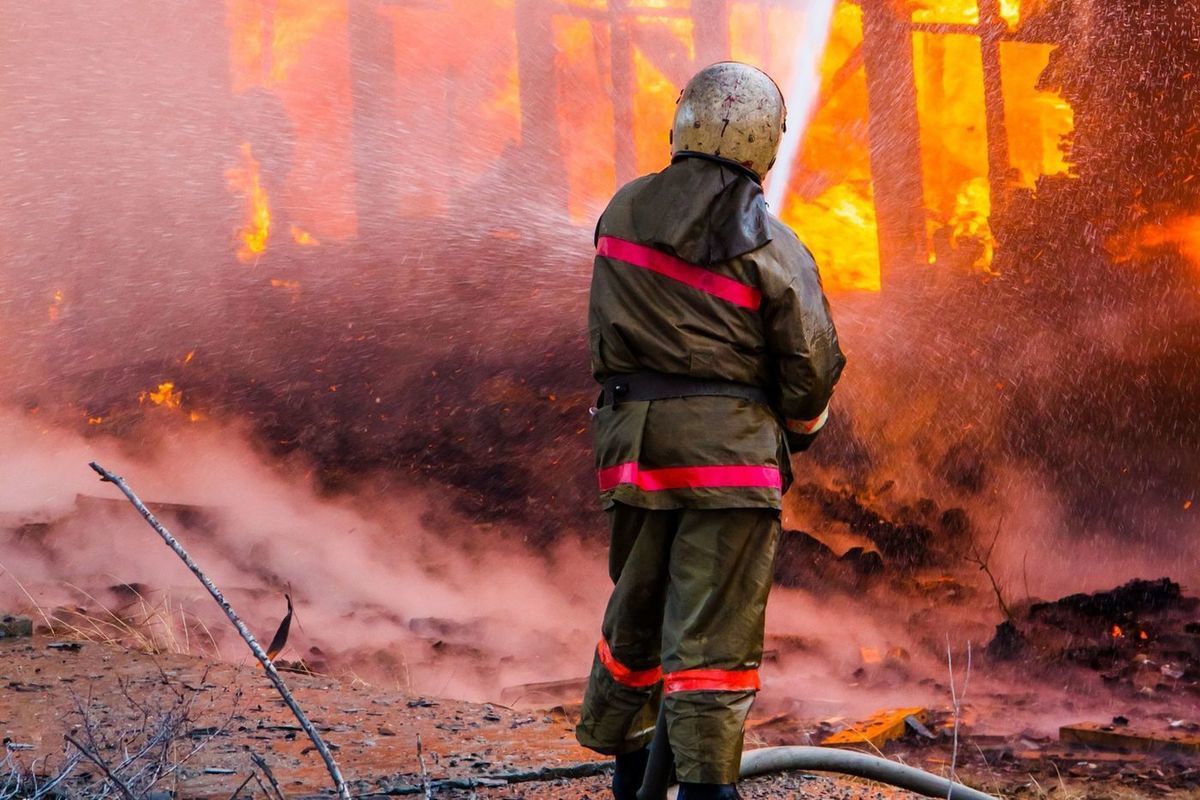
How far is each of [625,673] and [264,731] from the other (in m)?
1.46

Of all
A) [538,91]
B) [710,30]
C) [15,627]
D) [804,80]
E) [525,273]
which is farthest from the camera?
[804,80]

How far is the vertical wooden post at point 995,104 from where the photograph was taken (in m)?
7.36

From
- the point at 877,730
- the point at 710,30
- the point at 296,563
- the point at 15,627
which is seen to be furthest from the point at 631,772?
the point at 710,30

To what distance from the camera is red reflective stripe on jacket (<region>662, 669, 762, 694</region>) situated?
7.67 feet

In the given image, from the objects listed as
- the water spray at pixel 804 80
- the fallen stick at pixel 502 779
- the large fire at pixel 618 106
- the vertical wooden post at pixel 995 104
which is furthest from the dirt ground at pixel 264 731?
the vertical wooden post at pixel 995 104

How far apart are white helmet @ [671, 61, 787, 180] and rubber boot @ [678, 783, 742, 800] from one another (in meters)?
1.29

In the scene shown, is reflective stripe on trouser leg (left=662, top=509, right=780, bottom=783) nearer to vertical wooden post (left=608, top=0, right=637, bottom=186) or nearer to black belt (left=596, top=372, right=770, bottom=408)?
black belt (left=596, top=372, right=770, bottom=408)

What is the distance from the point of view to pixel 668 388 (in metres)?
2.45

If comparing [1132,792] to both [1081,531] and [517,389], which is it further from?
[517,389]

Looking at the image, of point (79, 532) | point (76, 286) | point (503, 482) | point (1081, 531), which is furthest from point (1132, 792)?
point (76, 286)

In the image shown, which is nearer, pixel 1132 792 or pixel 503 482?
pixel 1132 792

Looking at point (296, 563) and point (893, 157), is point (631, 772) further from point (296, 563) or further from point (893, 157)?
point (893, 157)

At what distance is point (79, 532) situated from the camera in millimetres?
5387

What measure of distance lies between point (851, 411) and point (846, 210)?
1256 mm
